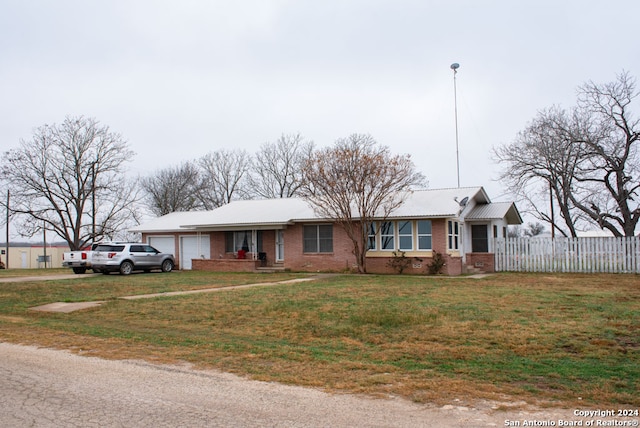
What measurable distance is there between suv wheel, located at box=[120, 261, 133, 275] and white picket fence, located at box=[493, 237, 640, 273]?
59.0ft

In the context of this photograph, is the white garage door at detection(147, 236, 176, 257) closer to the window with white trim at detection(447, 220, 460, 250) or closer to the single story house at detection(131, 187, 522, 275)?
the single story house at detection(131, 187, 522, 275)

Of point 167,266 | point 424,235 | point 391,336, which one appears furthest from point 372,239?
point 391,336

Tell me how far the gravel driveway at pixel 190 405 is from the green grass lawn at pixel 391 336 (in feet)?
1.42

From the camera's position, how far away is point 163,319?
11883mm

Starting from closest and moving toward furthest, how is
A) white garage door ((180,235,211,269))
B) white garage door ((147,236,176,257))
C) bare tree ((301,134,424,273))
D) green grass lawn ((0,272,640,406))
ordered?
green grass lawn ((0,272,640,406))
bare tree ((301,134,424,273))
white garage door ((180,235,211,269))
white garage door ((147,236,176,257))

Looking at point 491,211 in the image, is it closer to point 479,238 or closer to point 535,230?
point 479,238

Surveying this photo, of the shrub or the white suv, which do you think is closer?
the shrub

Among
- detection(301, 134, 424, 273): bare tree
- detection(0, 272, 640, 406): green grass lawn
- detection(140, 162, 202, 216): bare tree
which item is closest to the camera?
detection(0, 272, 640, 406): green grass lawn

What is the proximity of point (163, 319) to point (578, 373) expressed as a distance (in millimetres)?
8361

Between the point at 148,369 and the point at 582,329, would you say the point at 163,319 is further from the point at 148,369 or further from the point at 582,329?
the point at 582,329

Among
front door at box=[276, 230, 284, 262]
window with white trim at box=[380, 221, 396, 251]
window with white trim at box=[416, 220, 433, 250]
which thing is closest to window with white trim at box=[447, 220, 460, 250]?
window with white trim at box=[416, 220, 433, 250]

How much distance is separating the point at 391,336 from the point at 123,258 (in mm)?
20032

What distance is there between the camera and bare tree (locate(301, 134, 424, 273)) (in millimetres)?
23406

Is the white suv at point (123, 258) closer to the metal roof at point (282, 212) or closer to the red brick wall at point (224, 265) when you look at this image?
the red brick wall at point (224, 265)
